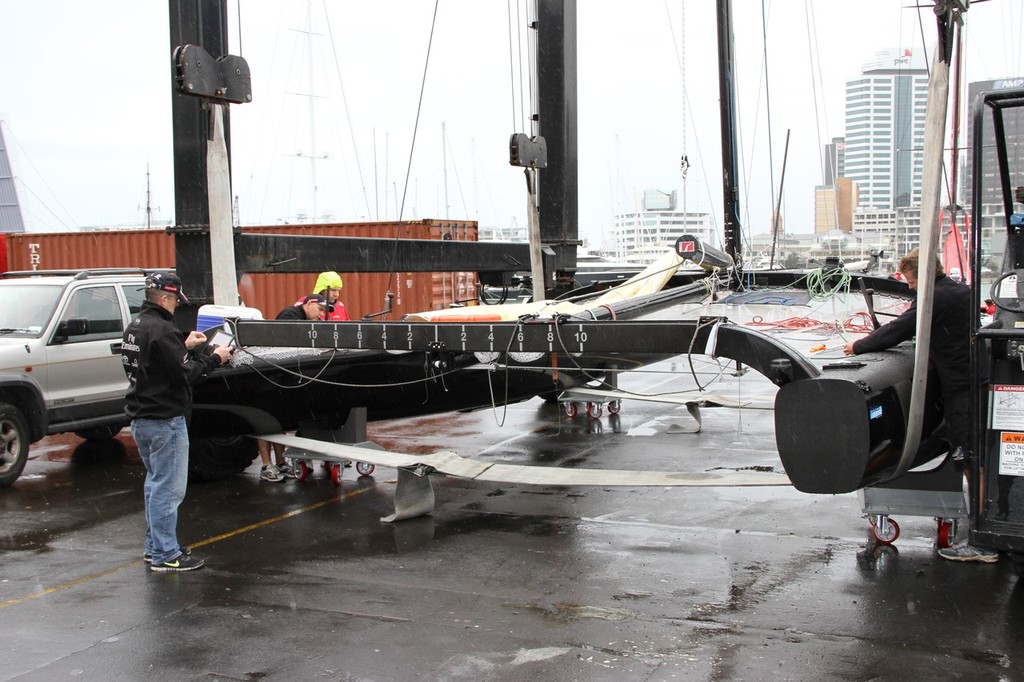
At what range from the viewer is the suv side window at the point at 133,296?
11.1m

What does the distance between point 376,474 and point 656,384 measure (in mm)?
→ 6952

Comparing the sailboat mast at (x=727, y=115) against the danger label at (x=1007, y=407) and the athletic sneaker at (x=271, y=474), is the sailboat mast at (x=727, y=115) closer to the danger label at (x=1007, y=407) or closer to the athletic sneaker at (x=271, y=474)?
the athletic sneaker at (x=271, y=474)

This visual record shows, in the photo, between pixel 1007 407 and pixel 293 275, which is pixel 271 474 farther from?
pixel 293 275

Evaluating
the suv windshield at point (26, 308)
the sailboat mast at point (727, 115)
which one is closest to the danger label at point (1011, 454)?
the suv windshield at point (26, 308)

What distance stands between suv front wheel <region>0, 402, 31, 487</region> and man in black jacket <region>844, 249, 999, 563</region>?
7.26 meters

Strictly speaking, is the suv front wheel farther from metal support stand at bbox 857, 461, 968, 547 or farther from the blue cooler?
metal support stand at bbox 857, 461, 968, 547

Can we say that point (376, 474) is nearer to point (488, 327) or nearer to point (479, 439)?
point (479, 439)

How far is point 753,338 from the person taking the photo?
5941 mm

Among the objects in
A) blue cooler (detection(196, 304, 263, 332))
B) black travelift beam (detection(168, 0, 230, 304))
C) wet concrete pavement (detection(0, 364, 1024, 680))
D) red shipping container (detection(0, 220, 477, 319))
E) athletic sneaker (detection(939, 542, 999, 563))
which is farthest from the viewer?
red shipping container (detection(0, 220, 477, 319))

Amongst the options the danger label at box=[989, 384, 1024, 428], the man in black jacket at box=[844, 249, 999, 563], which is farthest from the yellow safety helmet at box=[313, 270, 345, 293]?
the danger label at box=[989, 384, 1024, 428]

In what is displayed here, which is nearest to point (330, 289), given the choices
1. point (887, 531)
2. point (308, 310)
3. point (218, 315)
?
point (308, 310)

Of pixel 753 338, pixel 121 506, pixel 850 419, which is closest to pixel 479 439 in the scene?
pixel 121 506

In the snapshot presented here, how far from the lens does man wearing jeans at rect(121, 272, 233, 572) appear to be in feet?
21.6

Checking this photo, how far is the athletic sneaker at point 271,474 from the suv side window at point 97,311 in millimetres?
2468
